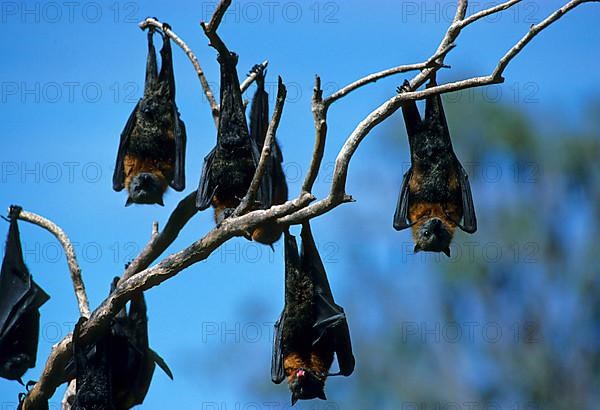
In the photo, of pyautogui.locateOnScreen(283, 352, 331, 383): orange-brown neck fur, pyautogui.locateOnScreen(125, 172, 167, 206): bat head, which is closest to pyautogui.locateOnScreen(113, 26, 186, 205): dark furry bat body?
pyautogui.locateOnScreen(125, 172, 167, 206): bat head

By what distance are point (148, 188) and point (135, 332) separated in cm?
162

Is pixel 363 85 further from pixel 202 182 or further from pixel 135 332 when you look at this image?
pixel 135 332

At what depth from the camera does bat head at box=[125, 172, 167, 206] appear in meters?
11.4

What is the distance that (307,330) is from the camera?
10469 millimetres

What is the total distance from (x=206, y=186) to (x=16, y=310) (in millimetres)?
2660

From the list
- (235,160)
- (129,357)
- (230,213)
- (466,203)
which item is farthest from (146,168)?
(466,203)

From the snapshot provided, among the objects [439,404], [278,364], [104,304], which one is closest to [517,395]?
[439,404]

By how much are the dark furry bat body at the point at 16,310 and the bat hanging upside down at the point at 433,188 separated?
13.3 ft

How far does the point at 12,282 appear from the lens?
11609mm

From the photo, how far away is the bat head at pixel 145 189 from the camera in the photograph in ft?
37.4

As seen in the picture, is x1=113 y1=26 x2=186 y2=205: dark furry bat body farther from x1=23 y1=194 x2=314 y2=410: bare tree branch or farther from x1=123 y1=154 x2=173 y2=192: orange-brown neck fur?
x1=23 y1=194 x2=314 y2=410: bare tree branch

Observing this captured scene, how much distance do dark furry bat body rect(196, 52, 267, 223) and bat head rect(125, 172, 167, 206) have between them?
83 cm

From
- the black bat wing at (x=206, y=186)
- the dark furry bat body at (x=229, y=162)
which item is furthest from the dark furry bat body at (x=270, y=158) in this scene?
the black bat wing at (x=206, y=186)

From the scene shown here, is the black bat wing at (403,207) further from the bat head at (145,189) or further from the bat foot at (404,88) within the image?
the bat head at (145,189)
